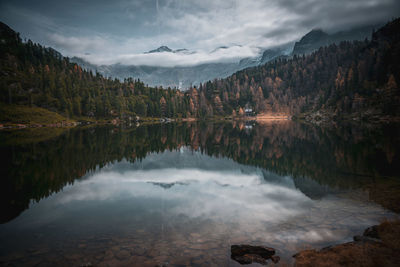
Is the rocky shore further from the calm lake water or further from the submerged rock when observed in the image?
Answer: the submerged rock

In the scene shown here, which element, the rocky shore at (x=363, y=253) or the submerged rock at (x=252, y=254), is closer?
the rocky shore at (x=363, y=253)

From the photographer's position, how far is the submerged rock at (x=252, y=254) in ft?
36.3

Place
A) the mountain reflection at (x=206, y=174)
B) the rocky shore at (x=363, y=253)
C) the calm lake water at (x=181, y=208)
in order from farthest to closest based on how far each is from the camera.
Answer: the mountain reflection at (x=206, y=174), the calm lake water at (x=181, y=208), the rocky shore at (x=363, y=253)

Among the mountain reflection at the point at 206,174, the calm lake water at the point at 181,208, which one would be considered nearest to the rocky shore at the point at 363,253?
the calm lake water at the point at 181,208

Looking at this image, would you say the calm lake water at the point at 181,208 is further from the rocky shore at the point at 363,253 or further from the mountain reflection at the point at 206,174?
the rocky shore at the point at 363,253

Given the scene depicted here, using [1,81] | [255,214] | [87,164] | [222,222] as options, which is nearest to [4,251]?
[222,222]

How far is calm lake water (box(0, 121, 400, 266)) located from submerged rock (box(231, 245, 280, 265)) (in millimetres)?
395

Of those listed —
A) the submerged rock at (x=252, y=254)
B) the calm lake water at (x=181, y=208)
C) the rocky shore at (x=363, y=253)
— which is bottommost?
the calm lake water at (x=181, y=208)

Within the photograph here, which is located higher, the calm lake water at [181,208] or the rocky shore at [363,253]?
the rocky shore at [363,253]

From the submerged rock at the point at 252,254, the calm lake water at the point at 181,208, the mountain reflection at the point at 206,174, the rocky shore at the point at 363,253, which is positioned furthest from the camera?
the mountain reflection at the point at 206,174

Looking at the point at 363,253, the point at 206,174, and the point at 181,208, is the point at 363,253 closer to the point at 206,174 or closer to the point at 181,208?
the point at 181,208

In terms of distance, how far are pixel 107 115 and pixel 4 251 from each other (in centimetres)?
20059

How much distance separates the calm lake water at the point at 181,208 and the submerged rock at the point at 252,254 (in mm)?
395

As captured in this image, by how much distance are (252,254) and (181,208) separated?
8693 millimetres
